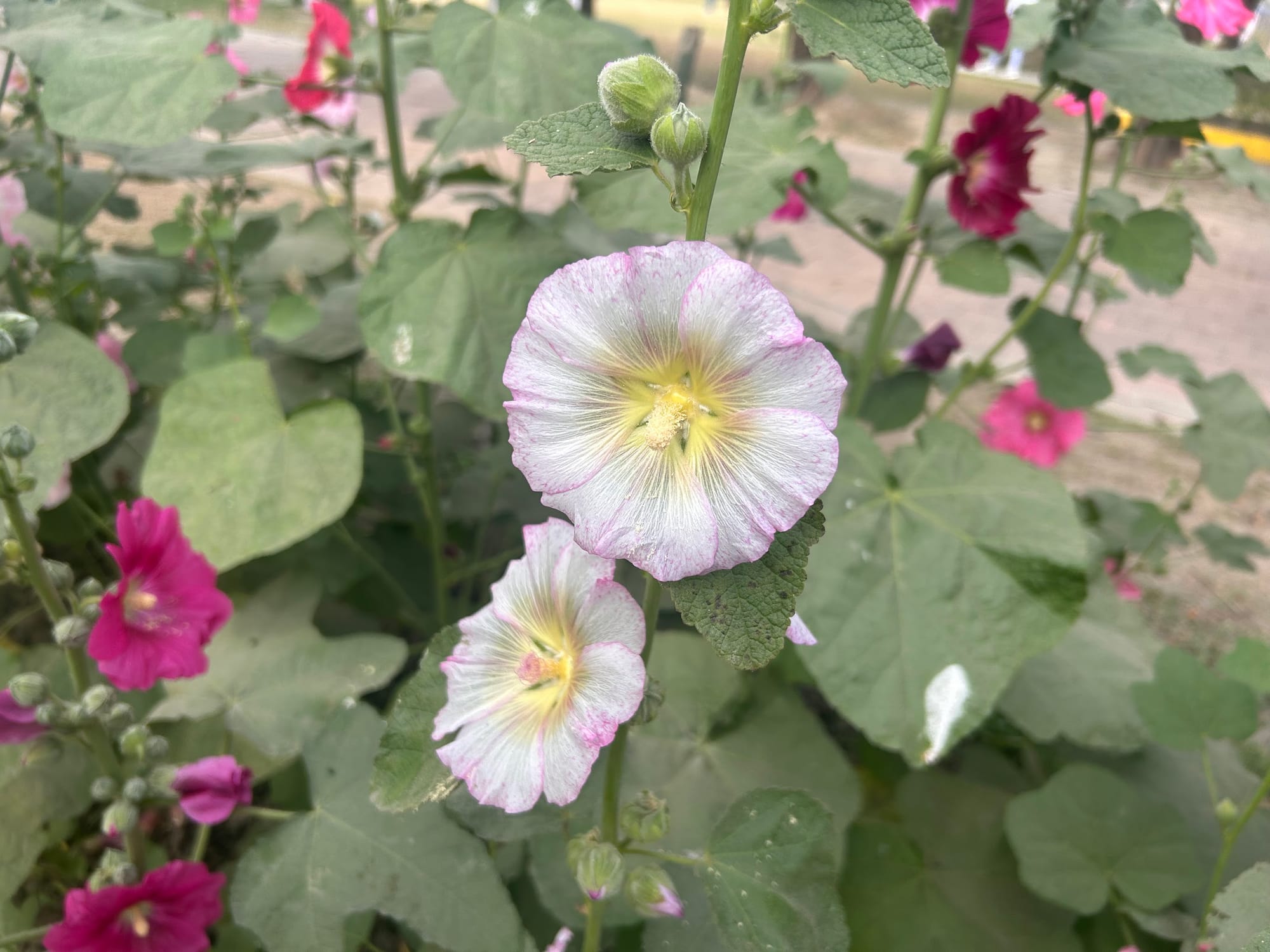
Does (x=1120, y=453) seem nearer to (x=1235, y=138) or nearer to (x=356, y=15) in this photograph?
(x=356, y=15)

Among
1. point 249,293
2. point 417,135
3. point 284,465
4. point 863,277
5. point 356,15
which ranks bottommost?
point 863,277

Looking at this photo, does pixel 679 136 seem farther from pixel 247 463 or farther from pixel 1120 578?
pixel 1120 578

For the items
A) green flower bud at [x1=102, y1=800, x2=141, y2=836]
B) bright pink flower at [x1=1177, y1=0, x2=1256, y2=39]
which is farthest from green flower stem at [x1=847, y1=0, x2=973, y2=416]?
green flower bud at [x1=102, y1=800, x2=141, y2=836]

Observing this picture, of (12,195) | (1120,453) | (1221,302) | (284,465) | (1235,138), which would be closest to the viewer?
(284,465)

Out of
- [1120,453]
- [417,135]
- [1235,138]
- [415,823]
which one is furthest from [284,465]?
[1235,138]

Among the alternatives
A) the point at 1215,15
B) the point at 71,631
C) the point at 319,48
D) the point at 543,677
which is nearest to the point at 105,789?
the point at 71,631

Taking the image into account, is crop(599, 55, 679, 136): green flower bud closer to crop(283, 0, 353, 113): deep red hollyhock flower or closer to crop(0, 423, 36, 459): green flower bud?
crop(0, 423, 36, 459): green flower bud
